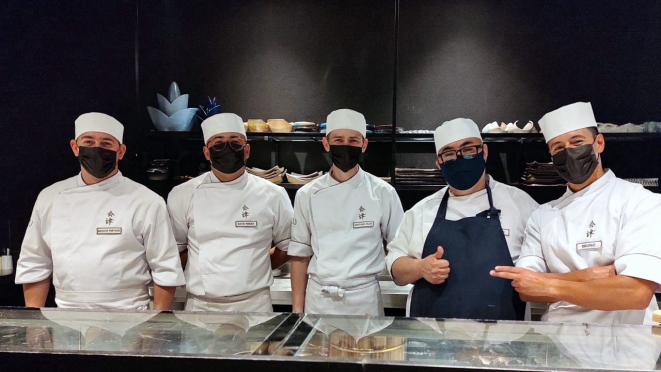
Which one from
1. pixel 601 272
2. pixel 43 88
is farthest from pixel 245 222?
pixel 43 88

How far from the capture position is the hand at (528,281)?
154cm

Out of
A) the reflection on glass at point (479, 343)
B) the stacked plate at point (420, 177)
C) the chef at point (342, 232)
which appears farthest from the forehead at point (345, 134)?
the reflection on glass at point (479, 343)

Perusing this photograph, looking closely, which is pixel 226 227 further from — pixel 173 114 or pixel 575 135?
pixel 575 135

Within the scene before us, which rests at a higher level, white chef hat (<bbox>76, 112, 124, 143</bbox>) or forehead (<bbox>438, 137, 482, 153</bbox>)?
white chef hat (<bbox>76, 112, 124, 143</bbox>)

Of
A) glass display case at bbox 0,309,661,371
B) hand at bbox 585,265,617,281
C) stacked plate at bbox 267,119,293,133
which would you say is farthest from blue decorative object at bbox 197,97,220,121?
hand at bbox 585,265,617,281

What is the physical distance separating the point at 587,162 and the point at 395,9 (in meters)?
2.20

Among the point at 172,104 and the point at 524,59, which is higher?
the point at 524,59

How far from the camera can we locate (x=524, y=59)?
359 centimetres

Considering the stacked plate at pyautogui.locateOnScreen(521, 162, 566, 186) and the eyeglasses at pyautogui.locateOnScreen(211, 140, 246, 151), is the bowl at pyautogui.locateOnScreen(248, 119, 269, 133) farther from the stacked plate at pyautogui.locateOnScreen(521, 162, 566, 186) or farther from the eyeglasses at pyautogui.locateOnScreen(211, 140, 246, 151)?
the stacked plate at pyautogui.locateOnScreen(521, 162, 566, 186)

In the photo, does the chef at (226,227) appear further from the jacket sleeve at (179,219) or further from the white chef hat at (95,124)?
the white chef hat at (95,124)

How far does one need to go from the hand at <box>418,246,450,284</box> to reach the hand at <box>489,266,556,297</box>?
0.92ft

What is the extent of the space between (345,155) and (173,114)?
161 centimetres

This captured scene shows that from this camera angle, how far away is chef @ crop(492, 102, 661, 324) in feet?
4.99

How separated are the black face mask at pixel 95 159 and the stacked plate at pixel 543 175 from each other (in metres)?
2.63
